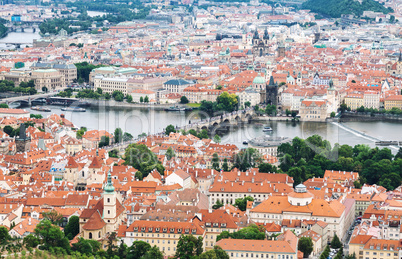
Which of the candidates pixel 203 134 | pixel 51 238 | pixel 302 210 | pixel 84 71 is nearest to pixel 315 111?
pixel 203 134

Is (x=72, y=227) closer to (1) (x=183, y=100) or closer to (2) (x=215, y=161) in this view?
(2) (x=215, y=161)

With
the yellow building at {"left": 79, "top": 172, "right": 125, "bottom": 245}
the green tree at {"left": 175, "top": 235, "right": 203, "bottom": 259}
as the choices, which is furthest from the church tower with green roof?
the green tree at {"left": 175, "top": 235, "right": 203, "bottom": 259}

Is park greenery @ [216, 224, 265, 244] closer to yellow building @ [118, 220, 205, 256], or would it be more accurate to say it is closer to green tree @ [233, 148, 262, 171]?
yellow building @ [118, 220, 205, 256]

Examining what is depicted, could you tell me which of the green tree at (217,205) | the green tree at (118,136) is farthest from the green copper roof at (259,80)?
the green tree at (217,205)

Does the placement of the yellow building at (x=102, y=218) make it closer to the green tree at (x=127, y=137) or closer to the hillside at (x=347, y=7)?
the green tree at (x=127, y=137)

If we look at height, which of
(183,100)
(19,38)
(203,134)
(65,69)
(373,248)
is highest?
(19,38)

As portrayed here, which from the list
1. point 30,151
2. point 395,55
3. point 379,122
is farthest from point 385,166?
point 395,55
